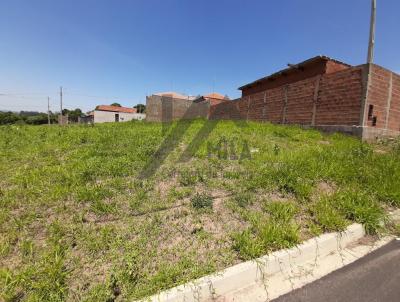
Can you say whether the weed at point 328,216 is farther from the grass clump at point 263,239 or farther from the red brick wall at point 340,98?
the red brick wall at point 340,98

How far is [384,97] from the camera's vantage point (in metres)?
7.60

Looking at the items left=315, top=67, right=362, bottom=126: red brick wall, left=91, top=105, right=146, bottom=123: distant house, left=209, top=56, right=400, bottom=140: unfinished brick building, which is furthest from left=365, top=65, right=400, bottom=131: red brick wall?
left=91, top=105, right=146, bottom=123: distant house

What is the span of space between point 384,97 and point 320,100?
1991mm

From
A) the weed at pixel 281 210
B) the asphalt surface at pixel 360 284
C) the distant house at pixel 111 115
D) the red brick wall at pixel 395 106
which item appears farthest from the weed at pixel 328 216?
the distant house at pixel 111 115

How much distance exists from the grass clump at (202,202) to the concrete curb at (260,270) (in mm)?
983

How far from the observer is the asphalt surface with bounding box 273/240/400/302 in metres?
1.82

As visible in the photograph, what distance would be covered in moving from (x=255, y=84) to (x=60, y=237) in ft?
58.8

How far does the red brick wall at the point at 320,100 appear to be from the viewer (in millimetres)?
7363

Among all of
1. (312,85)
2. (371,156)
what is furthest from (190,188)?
(312,85)

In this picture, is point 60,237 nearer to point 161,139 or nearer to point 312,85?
point 161,139

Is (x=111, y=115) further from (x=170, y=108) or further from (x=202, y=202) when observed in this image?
(x=202, y=202)

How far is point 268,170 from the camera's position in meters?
3.94

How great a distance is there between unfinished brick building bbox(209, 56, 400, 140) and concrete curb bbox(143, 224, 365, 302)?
6.21 metres

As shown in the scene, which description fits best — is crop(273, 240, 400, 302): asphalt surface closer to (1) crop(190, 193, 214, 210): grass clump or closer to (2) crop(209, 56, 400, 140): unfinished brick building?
(1) crop(190, 193, 214, 210): grass clump
